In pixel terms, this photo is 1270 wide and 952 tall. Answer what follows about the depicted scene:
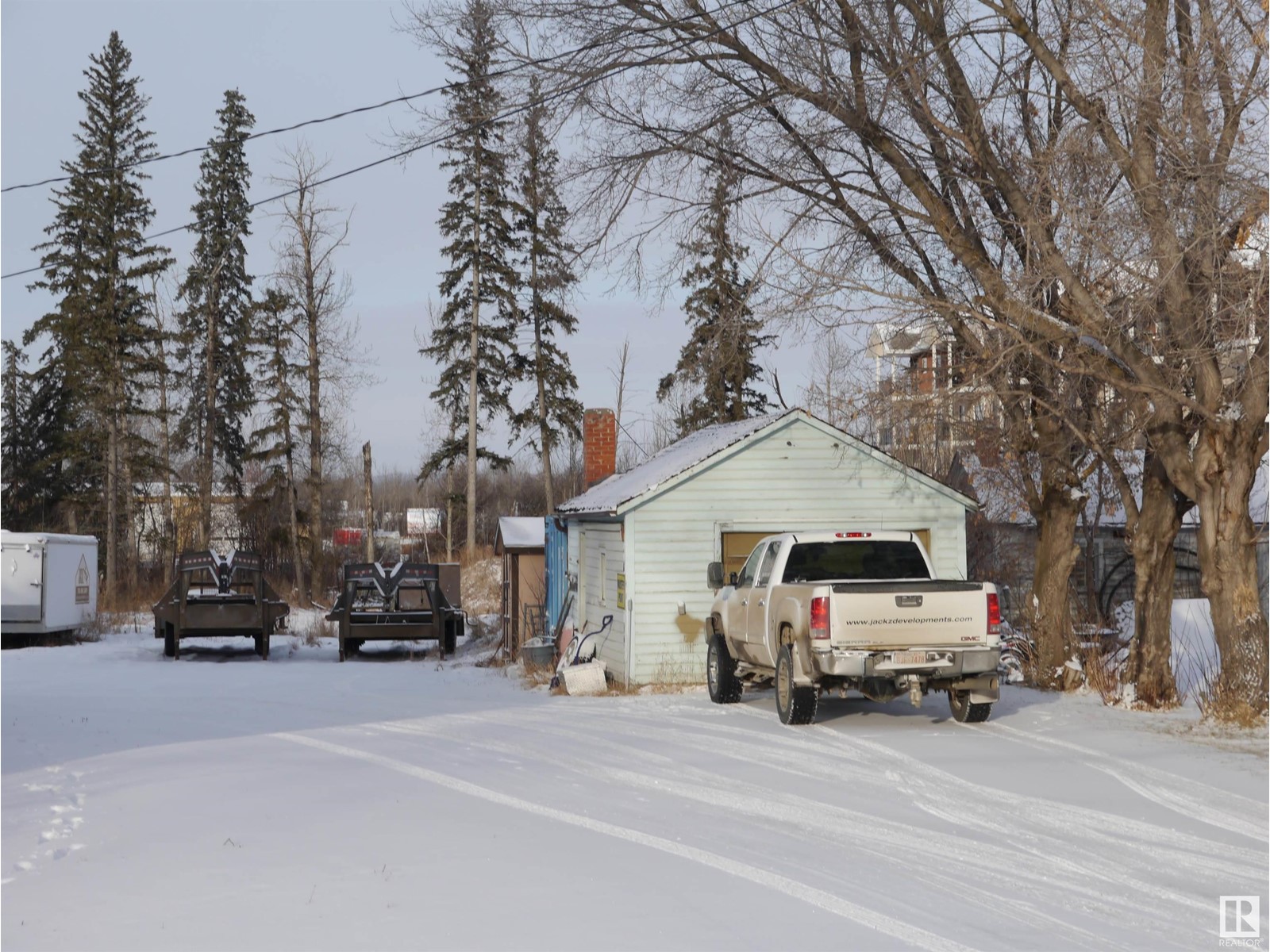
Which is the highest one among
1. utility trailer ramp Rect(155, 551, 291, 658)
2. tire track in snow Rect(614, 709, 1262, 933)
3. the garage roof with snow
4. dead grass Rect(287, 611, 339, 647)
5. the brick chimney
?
the brick chimney

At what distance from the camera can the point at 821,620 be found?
43.9 feet

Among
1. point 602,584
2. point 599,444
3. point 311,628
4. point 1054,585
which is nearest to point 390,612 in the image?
point 599,444

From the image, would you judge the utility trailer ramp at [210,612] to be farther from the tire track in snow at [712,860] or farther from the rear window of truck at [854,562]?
the tire track in snow at [712,860]

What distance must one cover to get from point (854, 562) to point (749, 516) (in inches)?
171

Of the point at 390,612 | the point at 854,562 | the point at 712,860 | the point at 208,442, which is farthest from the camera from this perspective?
the point at 208,442

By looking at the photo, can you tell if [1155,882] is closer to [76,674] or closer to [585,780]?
[585,780]

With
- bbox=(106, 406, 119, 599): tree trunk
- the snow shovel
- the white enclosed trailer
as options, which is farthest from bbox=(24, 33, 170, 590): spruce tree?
the snow shovel

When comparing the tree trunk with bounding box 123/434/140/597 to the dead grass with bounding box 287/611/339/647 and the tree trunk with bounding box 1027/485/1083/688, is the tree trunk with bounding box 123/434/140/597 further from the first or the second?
the tree trunk with bounding box 1027/485/1083/688

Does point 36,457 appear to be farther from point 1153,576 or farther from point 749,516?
point 1153,576

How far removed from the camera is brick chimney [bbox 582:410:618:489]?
2848cm

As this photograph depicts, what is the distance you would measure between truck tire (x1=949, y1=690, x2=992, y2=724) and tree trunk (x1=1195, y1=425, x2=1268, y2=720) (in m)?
2.46

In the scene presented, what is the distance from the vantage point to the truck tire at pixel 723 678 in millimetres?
16688

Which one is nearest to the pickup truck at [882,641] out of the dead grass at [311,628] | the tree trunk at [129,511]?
the dead grass at [311,628]

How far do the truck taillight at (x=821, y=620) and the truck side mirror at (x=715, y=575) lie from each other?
332cm
